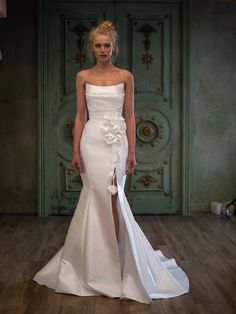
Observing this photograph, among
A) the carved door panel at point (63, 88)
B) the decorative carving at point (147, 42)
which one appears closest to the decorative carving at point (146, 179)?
the carved door panel at point (63, 88)

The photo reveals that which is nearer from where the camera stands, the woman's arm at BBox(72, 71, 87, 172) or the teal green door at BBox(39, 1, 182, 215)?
the woman's arm at BBox(72, 71, 87, 172)

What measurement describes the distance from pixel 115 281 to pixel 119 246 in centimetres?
24

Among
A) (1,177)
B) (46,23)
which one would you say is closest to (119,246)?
(1,177)

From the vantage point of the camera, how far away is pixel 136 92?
Answer: 621 cm

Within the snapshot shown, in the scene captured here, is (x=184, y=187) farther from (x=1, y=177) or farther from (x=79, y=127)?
(x=79, y=127)

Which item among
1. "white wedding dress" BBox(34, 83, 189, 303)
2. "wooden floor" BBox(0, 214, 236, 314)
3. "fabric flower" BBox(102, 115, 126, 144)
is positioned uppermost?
"fabric flower" BBox(102, 115, 126, 144)

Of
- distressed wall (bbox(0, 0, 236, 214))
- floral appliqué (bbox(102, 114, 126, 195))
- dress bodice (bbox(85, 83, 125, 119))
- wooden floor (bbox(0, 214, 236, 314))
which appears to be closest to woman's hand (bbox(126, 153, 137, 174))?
floral appliqué (bbox(102, 114, 126, 195))

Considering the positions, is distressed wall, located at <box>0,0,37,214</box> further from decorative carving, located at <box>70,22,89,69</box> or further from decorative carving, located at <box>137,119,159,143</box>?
decorative carving, located at <box>137,119,159,143</box>

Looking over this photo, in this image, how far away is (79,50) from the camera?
242 inches

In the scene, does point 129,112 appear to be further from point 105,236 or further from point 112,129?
point 105,236

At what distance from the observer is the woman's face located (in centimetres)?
352

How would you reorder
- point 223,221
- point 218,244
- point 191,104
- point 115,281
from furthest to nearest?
1. point 191,104
2. point 223,221
3. point 218,244
4. point 115,281

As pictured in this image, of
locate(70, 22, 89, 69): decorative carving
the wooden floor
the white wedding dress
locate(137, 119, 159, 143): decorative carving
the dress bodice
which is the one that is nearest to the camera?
the wooden floor

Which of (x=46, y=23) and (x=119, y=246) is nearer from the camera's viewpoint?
(x=119, y=246)
